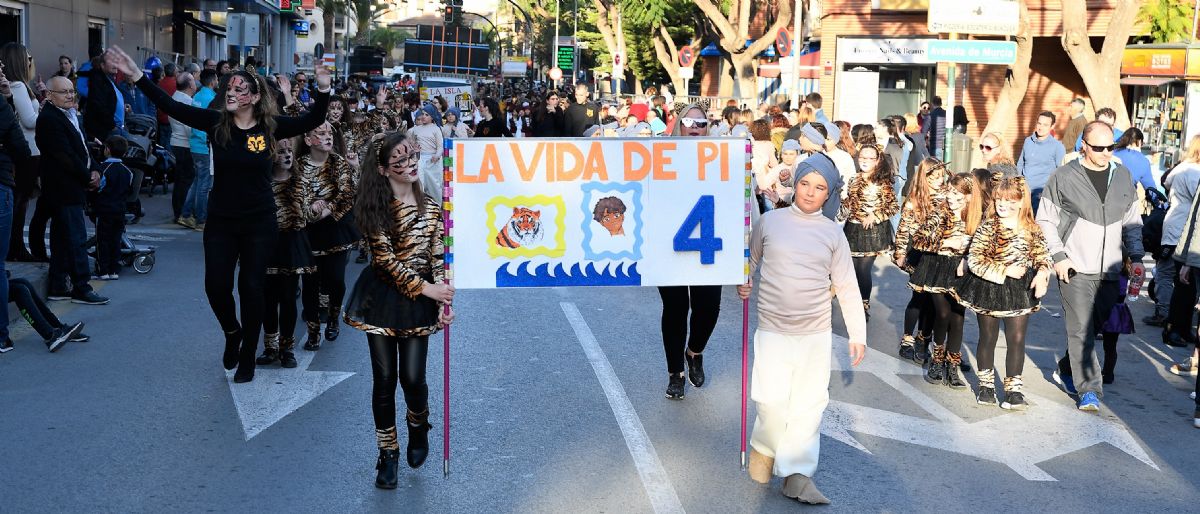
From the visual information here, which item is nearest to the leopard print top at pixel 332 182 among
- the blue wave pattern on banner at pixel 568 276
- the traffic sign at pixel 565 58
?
the blue wave pattern on banner at pixel 568 276

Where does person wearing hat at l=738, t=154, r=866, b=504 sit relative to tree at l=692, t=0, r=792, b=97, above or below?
below

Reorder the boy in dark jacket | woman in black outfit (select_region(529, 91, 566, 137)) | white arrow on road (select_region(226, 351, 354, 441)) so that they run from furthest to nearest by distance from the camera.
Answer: woman in black outfit (select_region(529, 91, 566, 137))
the boy in dark jacket
white arrow on road (select_region(226, 351, 354, 441))

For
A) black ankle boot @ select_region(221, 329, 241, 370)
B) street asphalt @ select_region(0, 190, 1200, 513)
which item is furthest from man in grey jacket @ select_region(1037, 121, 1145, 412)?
black ankle boot @ select_region(221, 329, 241, 370)

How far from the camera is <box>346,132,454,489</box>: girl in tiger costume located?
601 centimetres

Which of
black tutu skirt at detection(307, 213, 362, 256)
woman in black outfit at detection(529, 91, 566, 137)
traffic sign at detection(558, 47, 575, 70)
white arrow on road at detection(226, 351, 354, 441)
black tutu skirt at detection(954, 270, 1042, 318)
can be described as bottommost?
white arrow on road at detection(226, 351, 354, 441)

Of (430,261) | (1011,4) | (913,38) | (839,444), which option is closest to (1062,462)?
(839,444)

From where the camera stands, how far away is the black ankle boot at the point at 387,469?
610 centimetres

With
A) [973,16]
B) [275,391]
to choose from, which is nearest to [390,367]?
[275,391]

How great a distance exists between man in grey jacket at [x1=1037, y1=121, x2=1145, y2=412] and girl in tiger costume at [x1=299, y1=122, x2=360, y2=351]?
4.67 meters

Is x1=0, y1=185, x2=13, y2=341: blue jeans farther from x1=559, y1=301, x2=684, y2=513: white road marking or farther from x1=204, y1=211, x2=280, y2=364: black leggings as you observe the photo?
x1=559, y1=301, x2=684, y2=513: white road marking

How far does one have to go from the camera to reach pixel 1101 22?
3238 centimetres

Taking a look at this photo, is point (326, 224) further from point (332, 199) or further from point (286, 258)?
point (286, 258)

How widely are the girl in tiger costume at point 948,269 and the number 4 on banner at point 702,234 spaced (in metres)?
2.47

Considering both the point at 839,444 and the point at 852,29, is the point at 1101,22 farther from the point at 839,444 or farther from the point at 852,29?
the point at 839,444
